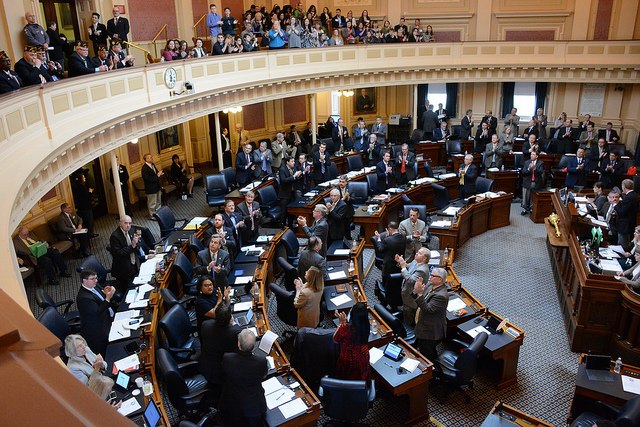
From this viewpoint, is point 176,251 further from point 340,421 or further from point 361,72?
point 361,72

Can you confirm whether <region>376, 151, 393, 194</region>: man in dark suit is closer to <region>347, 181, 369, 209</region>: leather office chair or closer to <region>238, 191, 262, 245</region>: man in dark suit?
<region>347, 181, 369, 209</region>: leather office chair

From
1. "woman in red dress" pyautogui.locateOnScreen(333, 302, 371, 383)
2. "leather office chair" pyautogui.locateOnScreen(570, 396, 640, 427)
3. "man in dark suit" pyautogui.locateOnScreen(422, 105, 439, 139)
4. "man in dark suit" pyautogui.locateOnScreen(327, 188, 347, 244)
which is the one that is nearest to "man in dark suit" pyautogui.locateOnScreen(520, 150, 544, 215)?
"man in dark suit" pyautogui.locateOnScreen(422, 105, 439, 139)

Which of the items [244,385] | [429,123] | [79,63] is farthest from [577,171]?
[79,63]

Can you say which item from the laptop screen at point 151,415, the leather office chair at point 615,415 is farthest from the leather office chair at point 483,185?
the laptop screen at point 151,415

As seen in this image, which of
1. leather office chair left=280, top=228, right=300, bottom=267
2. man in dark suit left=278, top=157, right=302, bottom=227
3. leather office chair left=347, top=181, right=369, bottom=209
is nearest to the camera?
leather office chair left=280, top=228, right=300, bottom=267

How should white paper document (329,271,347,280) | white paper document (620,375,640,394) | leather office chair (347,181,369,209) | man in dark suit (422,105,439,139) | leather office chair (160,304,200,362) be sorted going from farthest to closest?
man in dark suit (422,105,439,139), leather office chair (347,181,369,209), white paper document (329,271,347,280), leather office chair (160,304,200,362), white paper document (620,375,640,394)

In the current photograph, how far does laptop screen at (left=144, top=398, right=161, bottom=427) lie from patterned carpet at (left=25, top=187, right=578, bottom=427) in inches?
69.2

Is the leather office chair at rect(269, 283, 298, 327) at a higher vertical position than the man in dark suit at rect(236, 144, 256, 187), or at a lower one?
lower

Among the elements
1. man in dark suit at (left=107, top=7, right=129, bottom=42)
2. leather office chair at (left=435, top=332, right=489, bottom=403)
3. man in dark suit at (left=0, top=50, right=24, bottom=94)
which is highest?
man in dark suit at (left=107, top=7, right=129, bottom=42)

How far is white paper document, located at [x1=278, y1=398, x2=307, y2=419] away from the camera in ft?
19.0

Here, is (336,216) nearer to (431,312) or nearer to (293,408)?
(431,312)

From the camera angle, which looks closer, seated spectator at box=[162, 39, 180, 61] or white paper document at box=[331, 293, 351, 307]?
white paper document at box=[331, 293, 351, 307]

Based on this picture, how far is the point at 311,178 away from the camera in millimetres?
14398

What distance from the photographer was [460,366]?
680 cm
